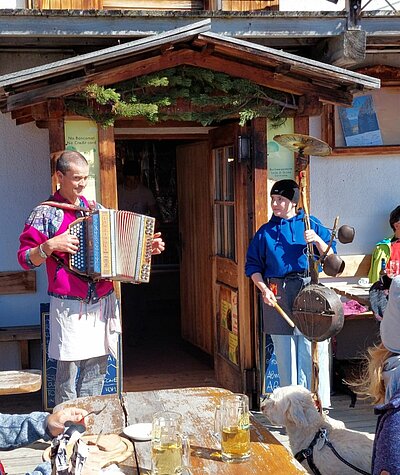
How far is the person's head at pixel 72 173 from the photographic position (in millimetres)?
4309

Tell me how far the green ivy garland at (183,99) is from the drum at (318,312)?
1.46 meters

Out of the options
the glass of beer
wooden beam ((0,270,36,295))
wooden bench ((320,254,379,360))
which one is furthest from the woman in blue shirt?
the glass of beer

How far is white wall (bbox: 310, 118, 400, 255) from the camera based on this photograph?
6.42 m

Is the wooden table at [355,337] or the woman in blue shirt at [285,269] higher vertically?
the woman in blue shirt at [285,269]

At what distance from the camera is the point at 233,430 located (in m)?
2.55

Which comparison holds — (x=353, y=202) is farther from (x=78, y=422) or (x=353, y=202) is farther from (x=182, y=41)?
(x=78, y=422)

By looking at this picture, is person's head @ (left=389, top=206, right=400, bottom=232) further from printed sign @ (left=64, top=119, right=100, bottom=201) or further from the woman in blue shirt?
printed sign @ (left=64, top=119, right=100, bottom=201)

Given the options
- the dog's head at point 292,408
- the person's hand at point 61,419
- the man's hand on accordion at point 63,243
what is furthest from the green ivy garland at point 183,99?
the person's hand at point 61,419

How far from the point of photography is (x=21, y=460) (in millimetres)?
4633

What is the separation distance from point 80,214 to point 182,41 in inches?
59.0

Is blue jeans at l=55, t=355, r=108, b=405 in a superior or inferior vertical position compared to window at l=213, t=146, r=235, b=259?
inferior

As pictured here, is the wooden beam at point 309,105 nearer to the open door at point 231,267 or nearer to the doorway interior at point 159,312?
the open door at point 231,267

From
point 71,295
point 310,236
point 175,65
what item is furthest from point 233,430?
point 175,65

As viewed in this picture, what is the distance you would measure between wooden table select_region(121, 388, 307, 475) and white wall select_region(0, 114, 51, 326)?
301cm
